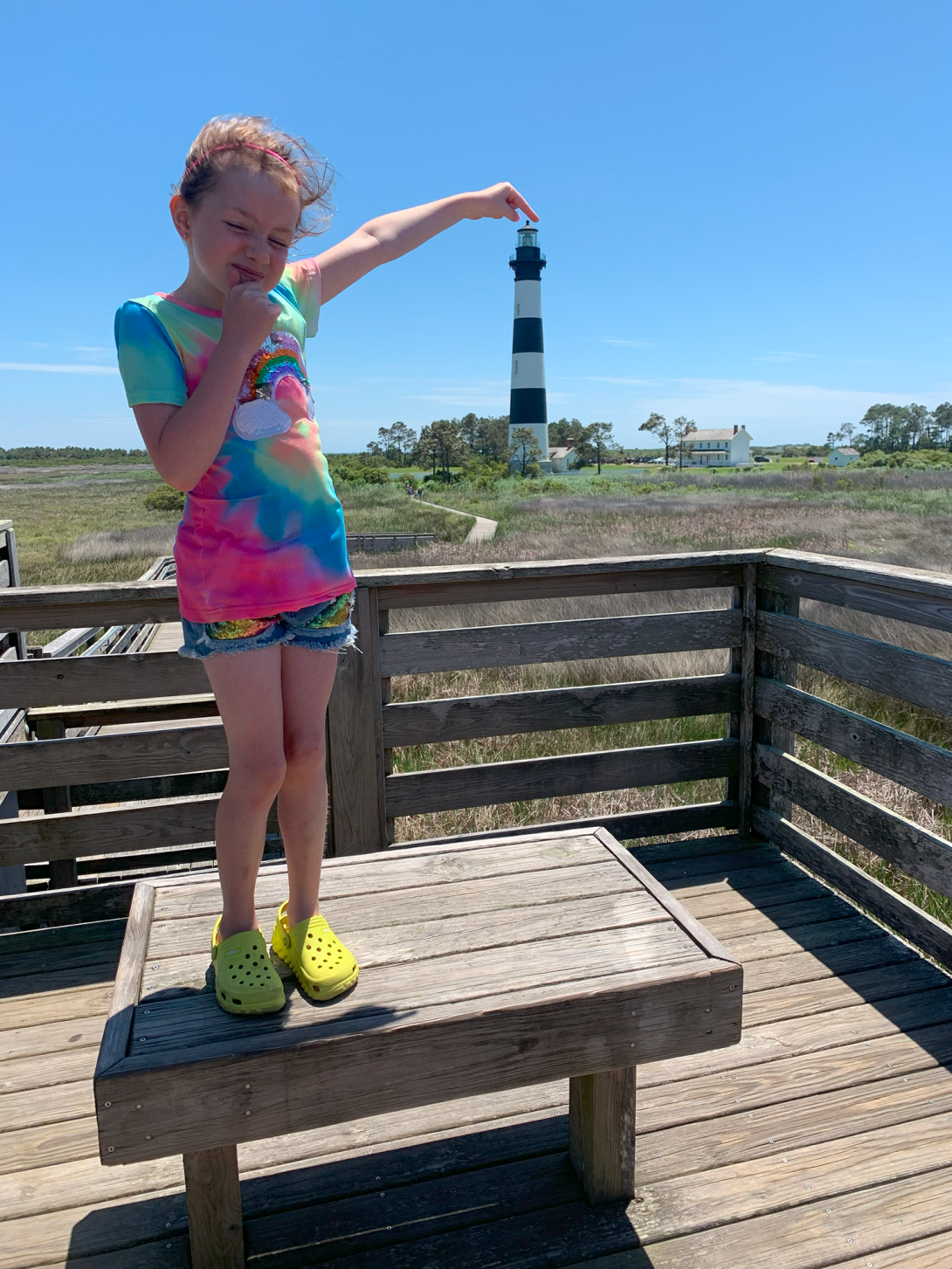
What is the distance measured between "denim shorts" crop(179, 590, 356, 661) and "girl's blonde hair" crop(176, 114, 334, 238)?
0.64m

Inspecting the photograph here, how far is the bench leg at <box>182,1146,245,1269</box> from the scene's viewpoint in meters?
1.56

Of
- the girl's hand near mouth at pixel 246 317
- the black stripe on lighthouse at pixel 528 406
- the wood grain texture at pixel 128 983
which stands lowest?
the wood grain texture at pixel 128 983

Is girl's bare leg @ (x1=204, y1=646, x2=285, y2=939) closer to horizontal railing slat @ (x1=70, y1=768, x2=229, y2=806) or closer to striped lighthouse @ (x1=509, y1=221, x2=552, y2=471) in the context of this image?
horizontal railing slat @ (x1=70, y1=768, x2=229, y2=806)

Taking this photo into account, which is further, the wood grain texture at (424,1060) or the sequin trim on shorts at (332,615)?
the sequin trim on shorts at (332,615)

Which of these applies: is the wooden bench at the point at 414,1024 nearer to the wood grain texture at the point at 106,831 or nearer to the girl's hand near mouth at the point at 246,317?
the wood grain texture at the point at 106,831

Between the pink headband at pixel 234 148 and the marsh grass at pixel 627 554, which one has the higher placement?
the pink headband at pixel 234 148

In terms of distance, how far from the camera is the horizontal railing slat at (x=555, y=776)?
3119 millimetres

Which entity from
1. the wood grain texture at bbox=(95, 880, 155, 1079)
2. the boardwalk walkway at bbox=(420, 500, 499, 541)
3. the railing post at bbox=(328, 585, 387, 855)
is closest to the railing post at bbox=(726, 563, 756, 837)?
the railing post at bbox=(328, 585, 387, 855)

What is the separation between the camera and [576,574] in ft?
10.3

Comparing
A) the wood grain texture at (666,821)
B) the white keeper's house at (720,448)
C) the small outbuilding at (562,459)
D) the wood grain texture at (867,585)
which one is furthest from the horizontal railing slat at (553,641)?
the white keeper's house at (720,448)

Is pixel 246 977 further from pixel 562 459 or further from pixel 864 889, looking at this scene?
pixel 562 459

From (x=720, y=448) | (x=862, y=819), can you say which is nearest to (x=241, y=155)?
(x=862, y=819)

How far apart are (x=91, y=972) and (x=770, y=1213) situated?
1870mm

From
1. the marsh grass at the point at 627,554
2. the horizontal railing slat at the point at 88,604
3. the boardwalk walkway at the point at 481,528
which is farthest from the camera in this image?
the boardwalk walkway at the point at 481,528
